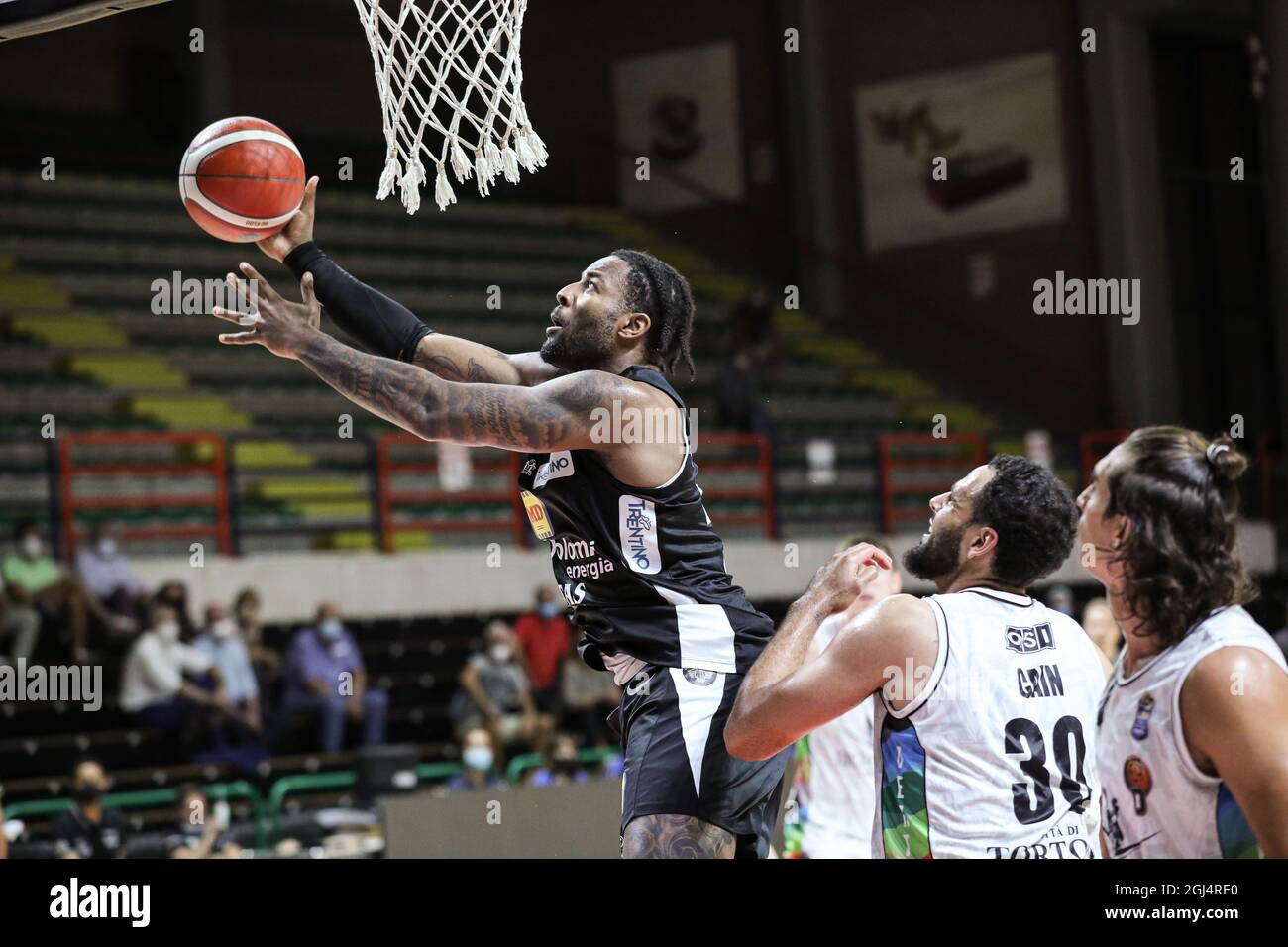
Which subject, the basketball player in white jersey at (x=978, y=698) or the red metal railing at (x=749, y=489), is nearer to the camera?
the basketball player in white jersey at (x=978, y=698)

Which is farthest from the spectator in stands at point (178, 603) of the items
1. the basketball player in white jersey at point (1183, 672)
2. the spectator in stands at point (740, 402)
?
the basketball player in white jersey at point (1183, 672)

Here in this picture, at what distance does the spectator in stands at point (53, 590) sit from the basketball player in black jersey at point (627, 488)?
723 centimetres

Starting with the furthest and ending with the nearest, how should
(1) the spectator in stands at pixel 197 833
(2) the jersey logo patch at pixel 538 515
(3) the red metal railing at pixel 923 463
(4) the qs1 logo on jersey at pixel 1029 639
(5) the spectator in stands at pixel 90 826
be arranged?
(3) the red metal railing at pixel 923 463 → (1) the spectator in stands at pixel 197 833 → (5) the spectator in stands at pixel 90 826 → (2) the jersey logo patch at pixel 538 515 → (4) the qs1 logo on jersey at pixel 1029 639

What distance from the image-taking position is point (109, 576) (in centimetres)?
1121

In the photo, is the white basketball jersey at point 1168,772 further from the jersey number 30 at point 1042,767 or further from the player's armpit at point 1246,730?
the jersey number 30 at point 1042,767

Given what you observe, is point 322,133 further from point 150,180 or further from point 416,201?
point 416,201

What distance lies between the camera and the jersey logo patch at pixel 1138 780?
2840mm

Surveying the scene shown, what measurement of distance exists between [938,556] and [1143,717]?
71 centimetres

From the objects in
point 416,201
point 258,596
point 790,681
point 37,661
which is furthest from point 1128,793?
point 258,596

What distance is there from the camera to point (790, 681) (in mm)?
3328

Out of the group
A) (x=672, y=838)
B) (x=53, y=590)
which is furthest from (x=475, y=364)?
(x=53, y=590)

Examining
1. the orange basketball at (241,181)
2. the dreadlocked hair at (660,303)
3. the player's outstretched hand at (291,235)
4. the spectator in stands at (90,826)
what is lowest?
the spectator in stands at (90,826)

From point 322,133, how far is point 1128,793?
17279mm

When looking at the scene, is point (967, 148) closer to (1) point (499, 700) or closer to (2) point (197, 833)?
(1) point (499, 700)
